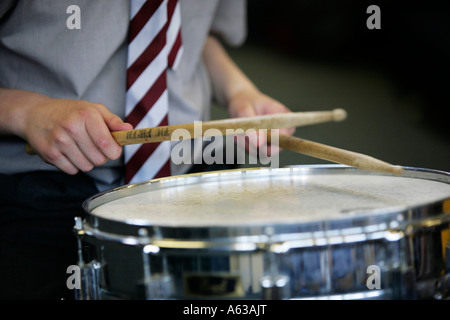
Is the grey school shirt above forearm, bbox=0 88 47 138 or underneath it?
above

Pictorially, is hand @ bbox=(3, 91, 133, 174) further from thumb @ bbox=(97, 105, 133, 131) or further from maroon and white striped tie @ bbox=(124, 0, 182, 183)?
maroon and white striped tie @ bbox=(124, 0, 182, 183)

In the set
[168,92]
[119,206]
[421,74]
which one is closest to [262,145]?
[168,92]

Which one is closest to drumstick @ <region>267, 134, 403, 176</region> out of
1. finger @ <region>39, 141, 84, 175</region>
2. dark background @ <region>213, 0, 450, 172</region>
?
finger @ <region>39, 141, 84, 175</region>

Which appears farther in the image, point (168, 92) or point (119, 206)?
point (168, 92)

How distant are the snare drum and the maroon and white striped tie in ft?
1.13

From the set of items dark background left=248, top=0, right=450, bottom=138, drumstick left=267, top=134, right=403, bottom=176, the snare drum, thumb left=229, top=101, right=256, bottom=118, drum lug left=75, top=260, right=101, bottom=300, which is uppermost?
dark background left=248, top=0, right=450, bottom=138

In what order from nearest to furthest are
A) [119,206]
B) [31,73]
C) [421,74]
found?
[119,206]
[31,73]
[421,74]

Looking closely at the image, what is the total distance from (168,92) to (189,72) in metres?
0.09

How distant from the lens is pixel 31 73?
0.95 meters

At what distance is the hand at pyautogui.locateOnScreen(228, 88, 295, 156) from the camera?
0.97 m

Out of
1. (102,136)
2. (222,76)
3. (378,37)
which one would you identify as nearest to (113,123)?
(102,136)

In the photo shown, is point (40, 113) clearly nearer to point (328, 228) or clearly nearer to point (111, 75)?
point (111, 75)

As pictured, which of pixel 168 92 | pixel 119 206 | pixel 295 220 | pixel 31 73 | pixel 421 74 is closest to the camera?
pixel 295 220
